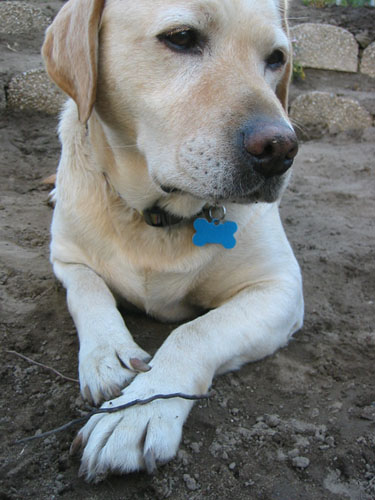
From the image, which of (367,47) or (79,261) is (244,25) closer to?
(79,261)

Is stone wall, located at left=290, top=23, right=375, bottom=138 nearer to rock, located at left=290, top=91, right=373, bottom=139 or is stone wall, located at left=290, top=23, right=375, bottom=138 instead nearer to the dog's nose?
rock, located at left=290, top=91, right=373, bottom=139

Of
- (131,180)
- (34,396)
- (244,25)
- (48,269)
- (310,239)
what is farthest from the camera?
(310,239)

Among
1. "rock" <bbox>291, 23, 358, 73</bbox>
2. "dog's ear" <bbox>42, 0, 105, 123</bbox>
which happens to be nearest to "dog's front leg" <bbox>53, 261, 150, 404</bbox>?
"dog's ear" <bbox>42, 0, 105, 123</bbox>

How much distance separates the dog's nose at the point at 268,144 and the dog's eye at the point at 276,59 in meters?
0.64

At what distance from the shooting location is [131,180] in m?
2.37

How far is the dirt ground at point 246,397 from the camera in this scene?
161cm

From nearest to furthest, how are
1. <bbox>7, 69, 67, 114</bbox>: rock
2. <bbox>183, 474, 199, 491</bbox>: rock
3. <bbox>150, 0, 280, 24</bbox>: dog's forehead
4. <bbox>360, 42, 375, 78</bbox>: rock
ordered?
1. <bbox>183, 474, 199, 491</bbox>: rock
2. <bbox>150, 0, 280, 24</bbox>: dog's forehead
3. <bbox>7, 69, 67, 114</bbox>: rock
4. <bbox>360, 42, 375, 78</bbox>: rock

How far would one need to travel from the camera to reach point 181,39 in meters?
2.06

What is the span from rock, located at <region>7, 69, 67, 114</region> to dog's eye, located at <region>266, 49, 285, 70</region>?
11.5ft

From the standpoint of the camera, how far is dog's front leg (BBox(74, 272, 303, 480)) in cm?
162

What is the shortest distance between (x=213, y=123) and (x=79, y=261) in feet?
3.74

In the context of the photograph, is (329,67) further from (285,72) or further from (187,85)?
(187,85)

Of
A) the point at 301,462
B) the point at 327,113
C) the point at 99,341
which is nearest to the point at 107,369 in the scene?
the point at 99,341

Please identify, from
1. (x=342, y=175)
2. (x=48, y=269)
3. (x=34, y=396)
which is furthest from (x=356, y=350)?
(x=342, y=175)
